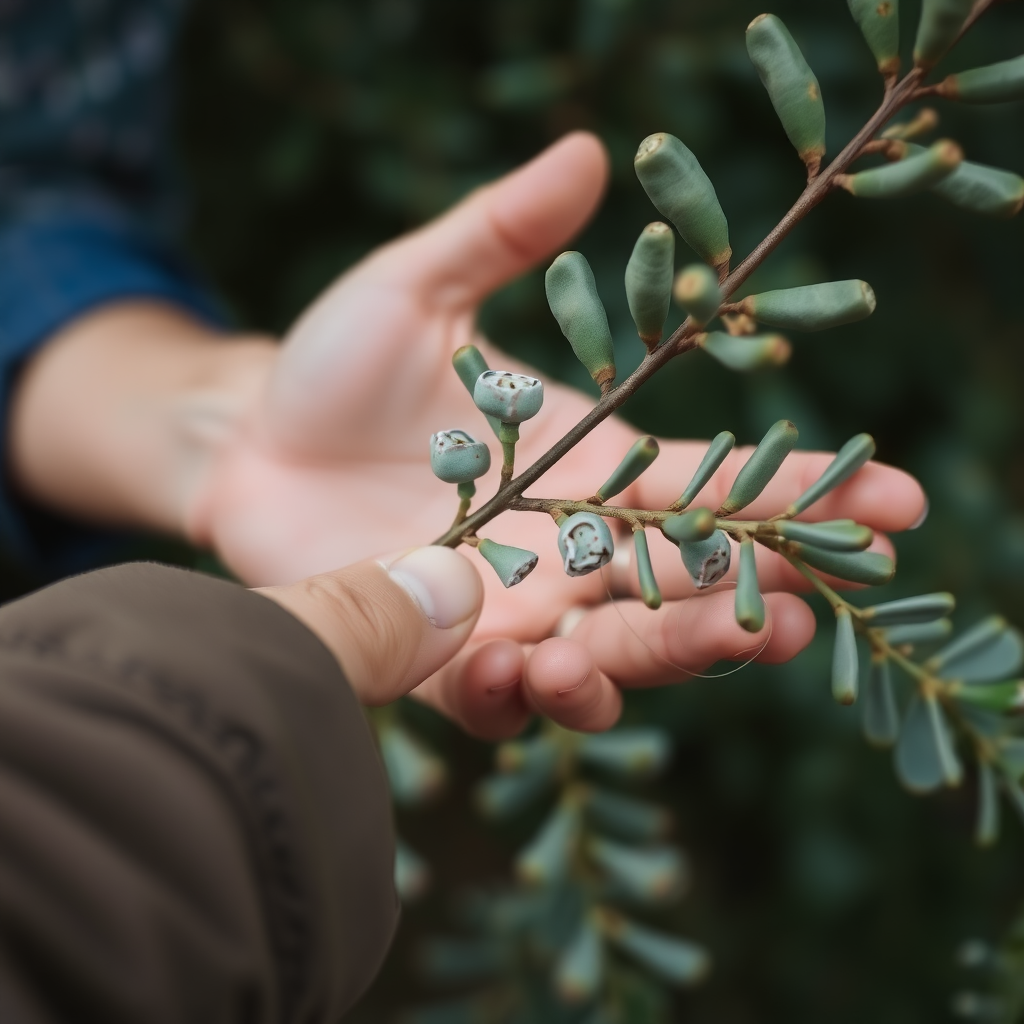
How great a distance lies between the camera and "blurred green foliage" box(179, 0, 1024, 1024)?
43.3 inches

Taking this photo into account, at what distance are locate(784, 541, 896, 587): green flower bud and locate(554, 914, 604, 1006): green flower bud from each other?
496mm

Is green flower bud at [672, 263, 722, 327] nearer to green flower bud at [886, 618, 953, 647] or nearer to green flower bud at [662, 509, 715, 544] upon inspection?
green flower bud at [662, 509, 715, 544]

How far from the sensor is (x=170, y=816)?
32cm

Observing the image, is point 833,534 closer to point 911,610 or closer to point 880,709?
point 911,610

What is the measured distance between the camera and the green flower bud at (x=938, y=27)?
0.38 metres

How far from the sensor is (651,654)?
1.89 ft

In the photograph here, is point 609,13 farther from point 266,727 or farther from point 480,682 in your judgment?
point 266,727

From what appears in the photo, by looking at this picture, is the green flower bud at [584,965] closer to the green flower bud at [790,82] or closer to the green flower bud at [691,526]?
A: the green flower bud at [691,526]

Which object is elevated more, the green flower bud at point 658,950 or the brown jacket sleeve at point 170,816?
the brown jacket sleeve at point 170,816

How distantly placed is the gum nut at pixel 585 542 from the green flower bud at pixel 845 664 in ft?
0.41

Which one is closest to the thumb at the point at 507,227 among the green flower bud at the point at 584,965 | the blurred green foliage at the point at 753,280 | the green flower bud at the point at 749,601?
the blurred green foliage at the point at 753,280

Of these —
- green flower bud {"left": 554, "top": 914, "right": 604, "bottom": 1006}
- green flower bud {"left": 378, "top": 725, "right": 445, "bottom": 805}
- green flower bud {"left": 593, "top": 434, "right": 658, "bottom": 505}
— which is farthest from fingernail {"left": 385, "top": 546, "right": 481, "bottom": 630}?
green flower bud {"left": 554, "top": 914, "right": 604, "bottom": 1006}

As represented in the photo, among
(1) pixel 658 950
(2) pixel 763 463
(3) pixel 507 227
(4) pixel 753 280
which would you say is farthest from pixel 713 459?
(4) pixel 753 280

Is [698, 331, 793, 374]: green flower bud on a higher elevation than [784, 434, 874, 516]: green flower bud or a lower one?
higher
